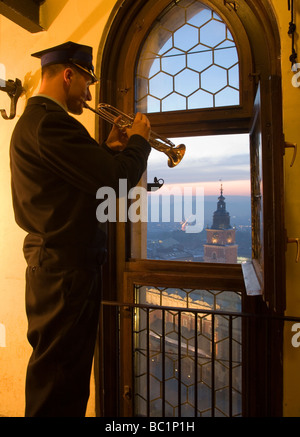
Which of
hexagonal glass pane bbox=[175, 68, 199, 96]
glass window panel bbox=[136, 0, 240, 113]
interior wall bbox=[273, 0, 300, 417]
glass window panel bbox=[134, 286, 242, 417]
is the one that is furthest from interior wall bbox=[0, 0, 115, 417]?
interior wall bbox=[273, 0, 300, 417]

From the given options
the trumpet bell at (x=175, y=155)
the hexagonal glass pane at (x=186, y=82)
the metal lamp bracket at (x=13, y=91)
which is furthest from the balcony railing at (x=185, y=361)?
the metal lamp bracket at (x=13, y=91)

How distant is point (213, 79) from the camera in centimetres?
211

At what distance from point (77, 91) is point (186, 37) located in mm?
1161

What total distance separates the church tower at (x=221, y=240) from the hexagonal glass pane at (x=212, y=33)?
3.13 feet

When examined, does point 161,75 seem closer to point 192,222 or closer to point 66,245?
point 192,222

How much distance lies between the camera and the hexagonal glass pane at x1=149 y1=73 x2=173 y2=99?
221 centimetres

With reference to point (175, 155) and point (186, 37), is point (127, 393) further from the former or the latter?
point (186, 37)

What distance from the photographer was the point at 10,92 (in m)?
2.35

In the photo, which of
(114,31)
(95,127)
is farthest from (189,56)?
(95,127)

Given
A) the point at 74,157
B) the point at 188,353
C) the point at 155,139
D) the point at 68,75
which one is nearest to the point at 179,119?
the point at 155,139

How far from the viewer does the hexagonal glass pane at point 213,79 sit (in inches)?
82.2

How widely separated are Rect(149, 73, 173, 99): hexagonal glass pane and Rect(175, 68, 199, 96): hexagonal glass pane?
5 cm

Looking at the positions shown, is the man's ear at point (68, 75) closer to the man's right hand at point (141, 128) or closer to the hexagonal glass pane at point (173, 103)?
the man's right hand at point (141, 128)

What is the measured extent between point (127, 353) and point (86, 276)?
115 cm
